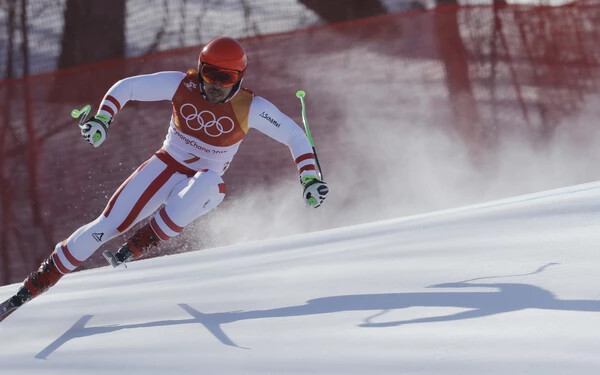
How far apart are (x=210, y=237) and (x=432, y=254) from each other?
3476mm

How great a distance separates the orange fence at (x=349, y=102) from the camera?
723 centimetres

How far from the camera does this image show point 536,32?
291 inches

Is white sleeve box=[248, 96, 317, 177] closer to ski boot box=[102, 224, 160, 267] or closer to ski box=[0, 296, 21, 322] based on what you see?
ski boot box=[102, 224, 160, 267]

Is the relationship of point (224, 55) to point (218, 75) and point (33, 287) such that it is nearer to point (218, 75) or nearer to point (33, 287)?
point (218, 75)

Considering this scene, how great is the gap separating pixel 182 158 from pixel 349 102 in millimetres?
2985

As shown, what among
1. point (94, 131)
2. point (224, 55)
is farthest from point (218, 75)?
point (94, 131)

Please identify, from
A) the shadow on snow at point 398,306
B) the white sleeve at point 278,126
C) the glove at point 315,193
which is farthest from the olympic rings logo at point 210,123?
the shadow on snow at point 398,306

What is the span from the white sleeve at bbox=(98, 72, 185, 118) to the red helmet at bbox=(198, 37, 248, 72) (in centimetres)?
31

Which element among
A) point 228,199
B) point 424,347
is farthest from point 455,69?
point 424,347

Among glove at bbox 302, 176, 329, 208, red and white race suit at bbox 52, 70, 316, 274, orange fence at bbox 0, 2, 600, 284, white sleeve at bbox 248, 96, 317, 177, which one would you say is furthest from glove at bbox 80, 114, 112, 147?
orange fence at bbox 0, 2, 600, 284

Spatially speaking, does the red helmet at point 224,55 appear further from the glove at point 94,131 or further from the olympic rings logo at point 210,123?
the glove at point 94,131

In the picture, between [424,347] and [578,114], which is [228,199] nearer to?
[578,114]

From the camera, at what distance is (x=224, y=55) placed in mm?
4410

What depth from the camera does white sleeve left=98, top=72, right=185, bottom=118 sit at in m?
4.70
